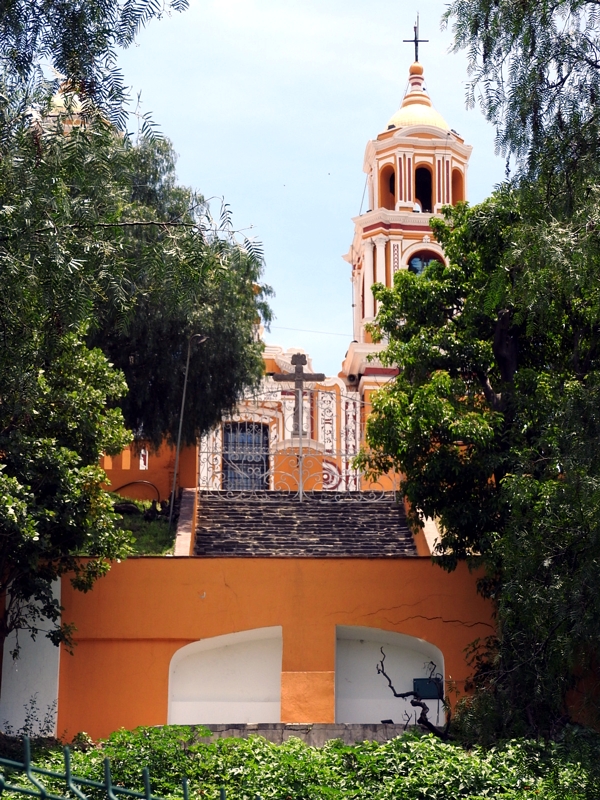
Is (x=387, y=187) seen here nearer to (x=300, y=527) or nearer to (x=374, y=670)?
(x=300, y=527)

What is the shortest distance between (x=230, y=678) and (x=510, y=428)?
392cm

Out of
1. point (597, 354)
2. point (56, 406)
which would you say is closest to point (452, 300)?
point (597, 354)

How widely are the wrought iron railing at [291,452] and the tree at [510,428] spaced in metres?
1.24

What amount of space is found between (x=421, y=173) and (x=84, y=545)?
58.8 feet

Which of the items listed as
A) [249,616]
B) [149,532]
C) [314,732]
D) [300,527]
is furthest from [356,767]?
[149,532]

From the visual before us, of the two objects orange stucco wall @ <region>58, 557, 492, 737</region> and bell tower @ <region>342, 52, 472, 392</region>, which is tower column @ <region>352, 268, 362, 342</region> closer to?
bell tower @ <region>342, 52, 472, 392</region>

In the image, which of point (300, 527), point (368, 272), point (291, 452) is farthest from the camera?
point (368, 272)

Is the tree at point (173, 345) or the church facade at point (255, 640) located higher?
the tree at point (173, 345)

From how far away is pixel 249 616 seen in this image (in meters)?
13.0

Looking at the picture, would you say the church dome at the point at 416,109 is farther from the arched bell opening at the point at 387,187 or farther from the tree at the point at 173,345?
the tree at the point at 173,345

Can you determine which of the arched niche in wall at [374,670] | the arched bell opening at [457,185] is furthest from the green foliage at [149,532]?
the arched bell opening at [457,185]

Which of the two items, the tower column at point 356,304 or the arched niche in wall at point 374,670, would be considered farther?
the tower column at point 356,304

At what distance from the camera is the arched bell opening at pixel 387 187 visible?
90.4ft

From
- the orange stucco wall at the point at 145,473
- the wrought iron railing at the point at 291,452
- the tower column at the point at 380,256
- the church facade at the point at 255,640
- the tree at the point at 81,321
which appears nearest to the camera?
the tree at the point at 81,321
